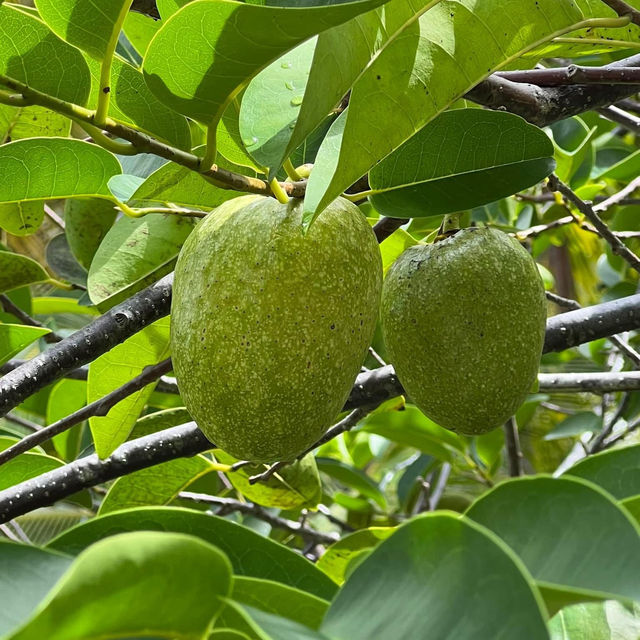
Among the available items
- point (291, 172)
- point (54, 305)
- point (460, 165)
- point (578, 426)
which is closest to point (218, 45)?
point (291, 172)

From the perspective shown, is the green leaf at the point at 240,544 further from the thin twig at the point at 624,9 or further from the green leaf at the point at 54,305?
the green leaf at the point at 54,305

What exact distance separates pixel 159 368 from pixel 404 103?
460 millimetres

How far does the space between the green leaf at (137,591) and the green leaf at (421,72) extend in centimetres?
32


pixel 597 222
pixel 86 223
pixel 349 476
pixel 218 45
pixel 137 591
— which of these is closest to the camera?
pixel 137 591

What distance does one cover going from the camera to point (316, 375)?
28.3 inches

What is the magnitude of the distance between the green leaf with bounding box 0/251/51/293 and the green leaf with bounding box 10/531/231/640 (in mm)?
1076

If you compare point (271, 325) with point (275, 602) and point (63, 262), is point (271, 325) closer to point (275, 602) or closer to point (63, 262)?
point (275, 602)

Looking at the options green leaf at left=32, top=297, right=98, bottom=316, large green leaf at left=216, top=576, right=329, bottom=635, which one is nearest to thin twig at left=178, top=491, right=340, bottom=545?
green leaf at left=32, top=297, right=98, bottom=316

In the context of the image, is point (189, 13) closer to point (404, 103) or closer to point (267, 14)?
point (267, 14)

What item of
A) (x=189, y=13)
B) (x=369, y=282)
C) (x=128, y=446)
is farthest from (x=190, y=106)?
(x=128, y=446)

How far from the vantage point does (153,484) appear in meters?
1.17

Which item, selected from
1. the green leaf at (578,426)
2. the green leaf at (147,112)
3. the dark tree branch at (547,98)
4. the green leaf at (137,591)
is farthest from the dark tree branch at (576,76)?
the green leaf at (578,426)

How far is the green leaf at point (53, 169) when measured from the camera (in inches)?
31.6

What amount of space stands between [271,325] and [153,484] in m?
0.55
